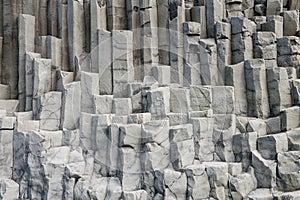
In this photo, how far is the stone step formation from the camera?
4.54 m

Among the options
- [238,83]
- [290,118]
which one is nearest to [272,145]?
[290,118]

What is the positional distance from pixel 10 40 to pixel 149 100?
2139mm

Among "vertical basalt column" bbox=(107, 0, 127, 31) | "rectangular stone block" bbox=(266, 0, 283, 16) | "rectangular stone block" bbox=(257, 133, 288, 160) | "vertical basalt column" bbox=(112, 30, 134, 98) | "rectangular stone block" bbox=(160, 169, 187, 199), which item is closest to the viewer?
"rectangular stone block" bbox=(160, 169, 187, 199)


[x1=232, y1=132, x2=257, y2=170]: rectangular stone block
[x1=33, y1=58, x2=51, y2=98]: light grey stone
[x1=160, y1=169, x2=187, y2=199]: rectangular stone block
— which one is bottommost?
[x1=160, y1=169, x2=187, y2=199]: rectangular stone block

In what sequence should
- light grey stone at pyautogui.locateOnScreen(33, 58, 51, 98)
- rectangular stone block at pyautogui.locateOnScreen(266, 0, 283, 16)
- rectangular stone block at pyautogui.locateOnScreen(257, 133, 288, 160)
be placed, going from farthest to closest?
1. rectangular stone block at pyautogui.locateOnScreen(266, 0, 283, 16)
2. light grey stone at pyautogui.locateOnScreen(33, 58, 51, 98)
3. rectangular stone block at pyautogui.locateOnScreen(257, 133, 288, 160)

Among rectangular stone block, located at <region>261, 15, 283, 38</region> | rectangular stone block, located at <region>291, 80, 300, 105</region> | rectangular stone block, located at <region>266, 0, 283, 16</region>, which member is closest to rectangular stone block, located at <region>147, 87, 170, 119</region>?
rectangular stone block, located at <region>291, 80, 300, 105</region>

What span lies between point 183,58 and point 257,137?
51.7 inches

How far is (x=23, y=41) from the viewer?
5.46 metres

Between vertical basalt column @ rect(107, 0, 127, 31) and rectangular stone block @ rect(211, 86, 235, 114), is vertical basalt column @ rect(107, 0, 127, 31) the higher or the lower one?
the higher one

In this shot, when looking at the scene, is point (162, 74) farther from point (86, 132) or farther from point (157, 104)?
point (86, 132)

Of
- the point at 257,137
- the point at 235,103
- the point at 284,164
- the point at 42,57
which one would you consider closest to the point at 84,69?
the point at 42,57

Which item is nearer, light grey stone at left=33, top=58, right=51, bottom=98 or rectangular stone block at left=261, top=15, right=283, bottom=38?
light grey stone at left=33, top=58, right=51, bottom=98

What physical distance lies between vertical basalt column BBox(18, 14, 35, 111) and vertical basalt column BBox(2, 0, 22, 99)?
0.79 feet

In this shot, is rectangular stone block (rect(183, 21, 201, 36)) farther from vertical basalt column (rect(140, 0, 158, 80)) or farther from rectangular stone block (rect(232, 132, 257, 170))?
rectangular stone block (rect(232, 132, 257, 170))
